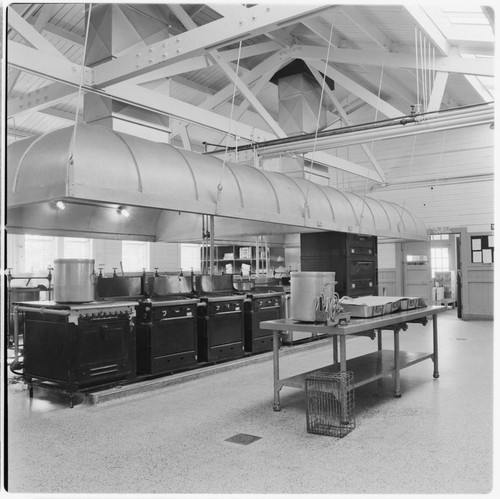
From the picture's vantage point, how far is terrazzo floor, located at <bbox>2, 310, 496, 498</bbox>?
3.06m

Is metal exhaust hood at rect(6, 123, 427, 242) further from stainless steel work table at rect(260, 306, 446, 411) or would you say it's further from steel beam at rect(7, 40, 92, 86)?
stainless steel work table at rect(260, 306, 446, 411)

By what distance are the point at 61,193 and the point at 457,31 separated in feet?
18.3

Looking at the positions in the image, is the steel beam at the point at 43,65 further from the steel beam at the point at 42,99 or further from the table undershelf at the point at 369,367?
the table undershelf at the point at 369,367

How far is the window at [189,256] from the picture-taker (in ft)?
48.8

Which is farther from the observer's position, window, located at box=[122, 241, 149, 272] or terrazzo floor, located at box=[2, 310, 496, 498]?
window, located at box=[122, 241, 149, 272]

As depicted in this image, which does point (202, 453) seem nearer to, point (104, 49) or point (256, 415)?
point (256, 415)

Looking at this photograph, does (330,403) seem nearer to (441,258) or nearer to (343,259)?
(343,259)

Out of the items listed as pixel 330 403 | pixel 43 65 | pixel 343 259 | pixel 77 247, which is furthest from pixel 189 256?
pixel 330 403

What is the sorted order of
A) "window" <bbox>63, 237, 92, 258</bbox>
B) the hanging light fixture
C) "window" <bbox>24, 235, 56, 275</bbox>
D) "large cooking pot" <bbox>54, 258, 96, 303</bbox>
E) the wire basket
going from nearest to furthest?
the wire basket < "large cooking pot" <bbox>54, 258, 96, 303</bbox> < the hanging light fixture < "window" <bbox>24, 235, 56, 275</bbox> < "window" <bbox>63, 237, 92, 258</bbox>

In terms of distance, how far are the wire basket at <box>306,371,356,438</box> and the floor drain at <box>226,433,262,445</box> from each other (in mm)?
461

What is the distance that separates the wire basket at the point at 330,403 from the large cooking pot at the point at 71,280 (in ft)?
7.87

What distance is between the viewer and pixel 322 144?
326 inches

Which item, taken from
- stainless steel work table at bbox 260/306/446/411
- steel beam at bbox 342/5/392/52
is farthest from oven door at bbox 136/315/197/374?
steel beam at bbox 342/5/392/52

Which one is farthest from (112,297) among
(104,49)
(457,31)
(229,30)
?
(457,31)
